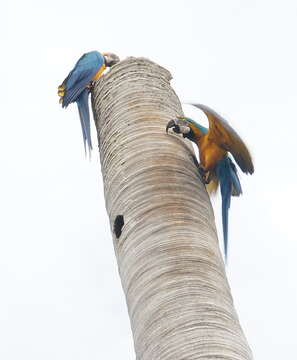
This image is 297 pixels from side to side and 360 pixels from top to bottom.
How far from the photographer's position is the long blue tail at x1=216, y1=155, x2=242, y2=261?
5.30 meters

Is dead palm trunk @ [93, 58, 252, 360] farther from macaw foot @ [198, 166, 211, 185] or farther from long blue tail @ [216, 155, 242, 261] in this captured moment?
long blue tail @ [216, 155, 242, 261]

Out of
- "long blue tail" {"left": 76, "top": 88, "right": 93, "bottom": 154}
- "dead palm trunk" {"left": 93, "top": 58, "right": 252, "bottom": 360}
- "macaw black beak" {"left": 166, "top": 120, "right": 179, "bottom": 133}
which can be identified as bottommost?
"dead palm trunk" {"left": 93, "top": 58, "right": 252, "bottom": 360}

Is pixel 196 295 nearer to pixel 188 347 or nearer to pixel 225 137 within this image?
pixel 188 347

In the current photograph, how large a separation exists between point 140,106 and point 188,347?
72.3 inches

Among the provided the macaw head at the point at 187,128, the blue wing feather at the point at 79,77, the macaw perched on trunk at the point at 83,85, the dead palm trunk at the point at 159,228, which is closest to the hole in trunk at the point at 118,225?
the dead palm trunk at the point at 159,228

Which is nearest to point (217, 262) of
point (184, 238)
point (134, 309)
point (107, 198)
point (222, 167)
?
point (184, 238)

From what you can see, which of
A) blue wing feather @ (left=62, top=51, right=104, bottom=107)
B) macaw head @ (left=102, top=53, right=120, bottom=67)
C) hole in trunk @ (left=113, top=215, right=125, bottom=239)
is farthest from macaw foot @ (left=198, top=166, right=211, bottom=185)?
macaw head @ (left=102, top=53, right=120, bottom=67)

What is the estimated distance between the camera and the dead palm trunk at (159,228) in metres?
3.71

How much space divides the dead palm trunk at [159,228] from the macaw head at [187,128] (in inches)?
2.0

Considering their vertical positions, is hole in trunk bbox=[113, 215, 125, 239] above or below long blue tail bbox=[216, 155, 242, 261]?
below

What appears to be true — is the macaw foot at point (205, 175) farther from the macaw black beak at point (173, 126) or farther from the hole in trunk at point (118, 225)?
the hole in trunk at point (118, 225)

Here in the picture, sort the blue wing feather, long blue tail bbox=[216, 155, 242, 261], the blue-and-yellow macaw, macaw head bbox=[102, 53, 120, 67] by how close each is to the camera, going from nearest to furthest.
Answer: the blue-and-yellow macaw, long blue tail bbox=[216, 155, 242, 261], the blue wing feather, macaw head bbox=[102, 53, 120, 67]

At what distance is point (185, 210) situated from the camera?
4297 millimetres

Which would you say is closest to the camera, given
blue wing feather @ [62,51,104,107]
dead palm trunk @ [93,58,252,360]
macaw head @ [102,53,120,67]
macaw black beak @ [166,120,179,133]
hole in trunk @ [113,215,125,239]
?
dead palm trunk @ [93,58,252,360]
